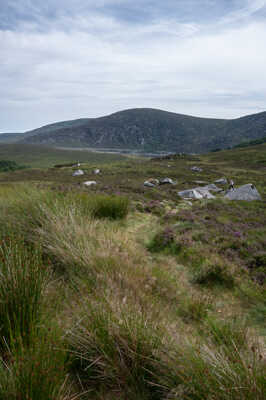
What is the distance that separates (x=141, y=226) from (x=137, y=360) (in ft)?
18.9

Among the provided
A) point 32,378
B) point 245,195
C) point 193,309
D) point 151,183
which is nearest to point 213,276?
point 193,309

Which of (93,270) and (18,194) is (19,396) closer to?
(93,270)

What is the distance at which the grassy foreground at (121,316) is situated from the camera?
178 cm

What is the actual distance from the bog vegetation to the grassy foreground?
0.01 metres

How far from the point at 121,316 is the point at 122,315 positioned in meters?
0.02

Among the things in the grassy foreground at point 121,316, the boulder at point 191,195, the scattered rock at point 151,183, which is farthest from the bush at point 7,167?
the grassy foreground at point 121,316

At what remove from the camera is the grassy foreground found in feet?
5.84

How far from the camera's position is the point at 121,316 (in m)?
2.29

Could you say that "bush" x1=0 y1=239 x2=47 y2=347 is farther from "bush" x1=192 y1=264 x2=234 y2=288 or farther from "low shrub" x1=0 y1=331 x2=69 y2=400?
"bush" x1=192 y1=264 x2=234 y2=288

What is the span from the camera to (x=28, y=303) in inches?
91.6

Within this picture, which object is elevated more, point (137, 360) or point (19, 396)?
point (19, 396)

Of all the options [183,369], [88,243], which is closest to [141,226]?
[88,243]

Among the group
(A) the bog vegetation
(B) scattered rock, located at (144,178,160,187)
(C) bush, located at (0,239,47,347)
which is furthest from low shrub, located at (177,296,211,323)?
(B) scattered rock, located at (144,178,160,187)

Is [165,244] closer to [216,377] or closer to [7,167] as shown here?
[216,377]
